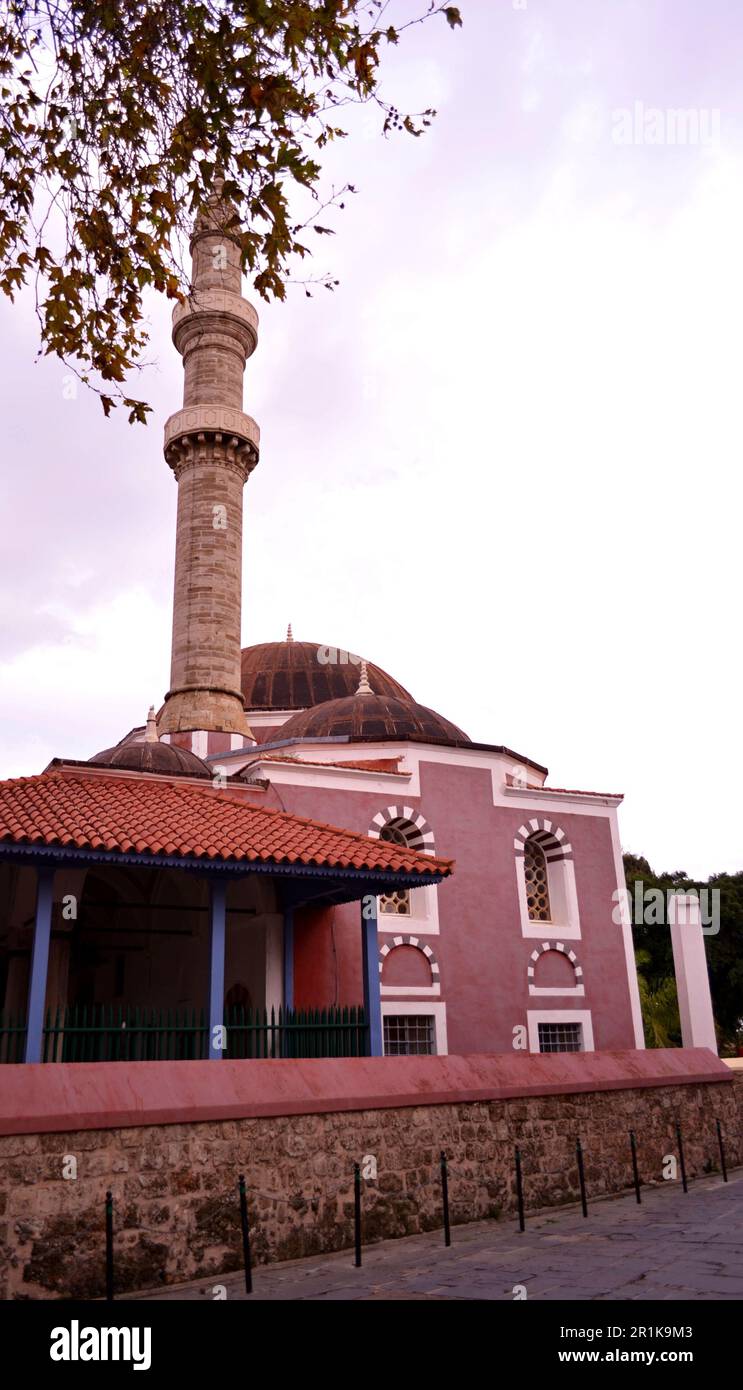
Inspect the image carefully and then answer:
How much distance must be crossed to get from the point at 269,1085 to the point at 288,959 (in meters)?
4.00

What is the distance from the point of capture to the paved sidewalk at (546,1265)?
6.86 m

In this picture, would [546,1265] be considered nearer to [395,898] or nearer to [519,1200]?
[519,1200]

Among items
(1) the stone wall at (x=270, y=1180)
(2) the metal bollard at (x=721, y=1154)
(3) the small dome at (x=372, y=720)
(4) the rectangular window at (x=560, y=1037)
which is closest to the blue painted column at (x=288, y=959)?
(1) the stone wall at (x=270, y=1180)

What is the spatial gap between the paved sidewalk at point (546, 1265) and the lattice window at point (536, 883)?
845 centimetres

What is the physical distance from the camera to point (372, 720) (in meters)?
20.2

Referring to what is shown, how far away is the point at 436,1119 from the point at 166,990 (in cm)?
647

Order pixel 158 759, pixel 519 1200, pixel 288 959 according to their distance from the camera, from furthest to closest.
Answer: pixel 158 759 < pixel 288 959 < pixel 519 1200

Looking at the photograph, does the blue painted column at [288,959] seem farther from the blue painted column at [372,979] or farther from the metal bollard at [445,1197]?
the metal bollard at [445,1197]

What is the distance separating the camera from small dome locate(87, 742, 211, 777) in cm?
1716

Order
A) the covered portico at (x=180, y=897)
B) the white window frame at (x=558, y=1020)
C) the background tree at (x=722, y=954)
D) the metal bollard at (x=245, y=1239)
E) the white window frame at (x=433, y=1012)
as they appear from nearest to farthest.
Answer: the metal bollard at (x=245, y=1239) < the covered portico at (x=180, y=897) < the white window frame at (x=433, y=1012) < the white window frame at (x=558, y=1020) < the background tree at (x=722, y=954)

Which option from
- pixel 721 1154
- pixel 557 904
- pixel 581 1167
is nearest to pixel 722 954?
pixel 557 904

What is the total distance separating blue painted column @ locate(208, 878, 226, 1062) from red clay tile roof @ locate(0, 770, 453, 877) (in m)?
0.53

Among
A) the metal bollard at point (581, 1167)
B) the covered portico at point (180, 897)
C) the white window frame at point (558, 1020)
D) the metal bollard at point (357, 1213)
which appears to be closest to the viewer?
the metal bollard at point (357, 1213)
